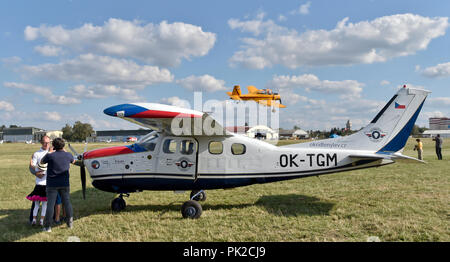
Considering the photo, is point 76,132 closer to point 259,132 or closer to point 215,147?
point 259,132

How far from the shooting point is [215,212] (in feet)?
22.4

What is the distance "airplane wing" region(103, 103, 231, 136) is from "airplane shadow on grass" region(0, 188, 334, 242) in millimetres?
2190

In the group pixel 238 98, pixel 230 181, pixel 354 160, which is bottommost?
pixel 230 181

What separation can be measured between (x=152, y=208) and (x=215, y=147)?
2.63 metres

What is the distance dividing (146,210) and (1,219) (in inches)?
139

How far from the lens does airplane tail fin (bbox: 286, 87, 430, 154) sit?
704cm

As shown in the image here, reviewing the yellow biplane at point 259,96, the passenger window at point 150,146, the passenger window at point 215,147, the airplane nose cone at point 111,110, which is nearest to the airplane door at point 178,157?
the passenger window at point 150,146

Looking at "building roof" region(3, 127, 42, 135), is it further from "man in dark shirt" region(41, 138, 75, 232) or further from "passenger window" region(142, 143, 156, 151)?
"man in dark shirt" region(41, 138, 75, 232)

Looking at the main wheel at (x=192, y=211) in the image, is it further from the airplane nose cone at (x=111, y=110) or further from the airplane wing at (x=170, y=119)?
the airplane nose cone at (x=111, y=110)
